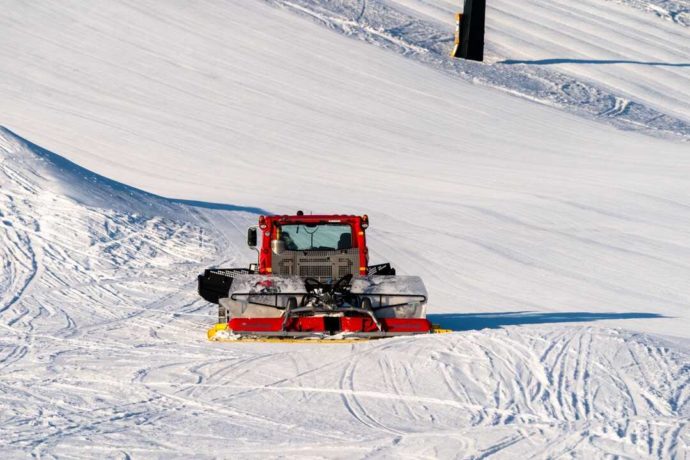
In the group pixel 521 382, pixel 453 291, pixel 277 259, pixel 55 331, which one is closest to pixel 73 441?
pixel 521 382

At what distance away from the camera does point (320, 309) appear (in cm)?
1388

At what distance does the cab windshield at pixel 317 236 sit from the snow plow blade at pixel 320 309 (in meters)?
0.95

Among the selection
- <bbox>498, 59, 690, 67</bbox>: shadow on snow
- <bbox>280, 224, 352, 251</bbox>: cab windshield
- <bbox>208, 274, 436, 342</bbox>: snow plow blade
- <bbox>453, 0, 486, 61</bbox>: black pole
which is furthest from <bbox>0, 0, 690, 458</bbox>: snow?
<bbox>280, 224, 352, 251</bbox>: cab windshield

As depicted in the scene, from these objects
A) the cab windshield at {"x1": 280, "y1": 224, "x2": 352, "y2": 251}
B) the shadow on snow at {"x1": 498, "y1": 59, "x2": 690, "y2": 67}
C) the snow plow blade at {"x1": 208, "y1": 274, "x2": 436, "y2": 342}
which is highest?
the shadow on snow at {"x1": 498, "y1": 59, "x2": 690, "y2": 67}

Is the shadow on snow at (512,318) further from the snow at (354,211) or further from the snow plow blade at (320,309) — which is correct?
the snow plow blade at (320,309)

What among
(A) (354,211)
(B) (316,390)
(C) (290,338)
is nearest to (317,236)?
(C) (290,338)

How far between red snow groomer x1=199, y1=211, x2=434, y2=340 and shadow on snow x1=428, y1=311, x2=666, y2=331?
1086 millimetres

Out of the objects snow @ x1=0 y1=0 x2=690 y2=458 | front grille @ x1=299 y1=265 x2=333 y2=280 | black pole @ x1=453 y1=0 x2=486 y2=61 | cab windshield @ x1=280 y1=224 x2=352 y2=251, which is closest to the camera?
snow @ x1=0 y1=0 x2=690 y2=458

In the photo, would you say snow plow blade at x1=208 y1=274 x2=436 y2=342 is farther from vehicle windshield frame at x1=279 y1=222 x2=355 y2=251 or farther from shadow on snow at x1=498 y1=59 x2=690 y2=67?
shadow on snow at x1=498 y1=59 x2=690 y2=67

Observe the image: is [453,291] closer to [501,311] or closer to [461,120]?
[501,311]

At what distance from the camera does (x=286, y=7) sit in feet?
144

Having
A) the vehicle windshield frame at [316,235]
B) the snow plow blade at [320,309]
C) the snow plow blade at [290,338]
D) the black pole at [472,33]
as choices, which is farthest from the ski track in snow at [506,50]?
the snow plow blade at [290,338]

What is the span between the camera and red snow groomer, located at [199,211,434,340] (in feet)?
45.3

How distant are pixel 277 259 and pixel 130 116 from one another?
20.8m
